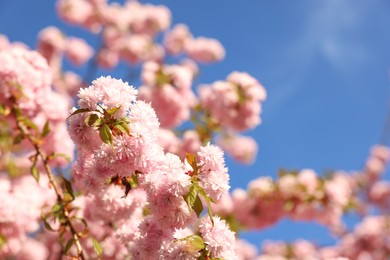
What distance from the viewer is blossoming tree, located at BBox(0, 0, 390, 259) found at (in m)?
1.64

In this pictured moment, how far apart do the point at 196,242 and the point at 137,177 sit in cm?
38

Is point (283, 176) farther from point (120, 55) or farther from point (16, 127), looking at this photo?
point (120, 55)

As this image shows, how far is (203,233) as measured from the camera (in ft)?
5.32

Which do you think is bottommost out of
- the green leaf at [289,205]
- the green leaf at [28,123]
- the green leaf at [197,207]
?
the green leaf at [197,207]

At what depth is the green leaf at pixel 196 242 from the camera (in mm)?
1550

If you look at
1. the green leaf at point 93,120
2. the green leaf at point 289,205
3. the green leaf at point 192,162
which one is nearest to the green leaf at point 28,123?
the green leaf at point 93,120

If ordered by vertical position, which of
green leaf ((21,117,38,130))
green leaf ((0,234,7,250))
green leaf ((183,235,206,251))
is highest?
green leaf ((21,117,38,130))

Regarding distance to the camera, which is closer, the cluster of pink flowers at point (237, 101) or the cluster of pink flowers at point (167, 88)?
the cluster of pink flowers at point (237, 101)

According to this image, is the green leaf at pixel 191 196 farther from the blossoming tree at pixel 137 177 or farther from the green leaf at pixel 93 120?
the green leaf at pixel 93 120

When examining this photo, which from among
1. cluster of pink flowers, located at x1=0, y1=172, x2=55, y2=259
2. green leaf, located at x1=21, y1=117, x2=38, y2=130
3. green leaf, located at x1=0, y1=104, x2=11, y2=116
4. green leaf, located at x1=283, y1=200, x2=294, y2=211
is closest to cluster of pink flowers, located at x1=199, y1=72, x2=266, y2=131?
green leaf, located at x1=283, y1=200, x2=294, y2=211

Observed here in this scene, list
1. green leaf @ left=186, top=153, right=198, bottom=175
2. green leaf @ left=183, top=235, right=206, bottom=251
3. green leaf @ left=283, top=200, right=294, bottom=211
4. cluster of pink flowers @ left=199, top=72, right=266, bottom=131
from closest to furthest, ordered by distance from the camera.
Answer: green leaf @ left=183, top=235, right=206, bottom=251, green leaf @ left=186, top=153, right=198, bottom=175, cluster of pink flowers @ left=199, top=72, right=266, bottom=131, green leaf @ left=283, top=200, right=294, bottom=211

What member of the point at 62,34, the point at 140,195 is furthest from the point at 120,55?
the point at 140,195

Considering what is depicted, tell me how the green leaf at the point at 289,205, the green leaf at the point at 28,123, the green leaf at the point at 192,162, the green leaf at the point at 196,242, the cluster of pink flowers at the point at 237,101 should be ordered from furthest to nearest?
the green leaf at the point at 289,205
the cluster of pink flowers at the point at 237,101
the green leaf at the point at 28,123
the green leaf at the point at 192,162
the green leaf at the point at 196,242

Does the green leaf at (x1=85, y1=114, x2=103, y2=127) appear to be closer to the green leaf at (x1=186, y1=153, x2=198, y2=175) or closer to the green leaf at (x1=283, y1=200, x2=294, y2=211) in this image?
the green leaf at (x1=186, y1=153, x2=198, y2=175)
